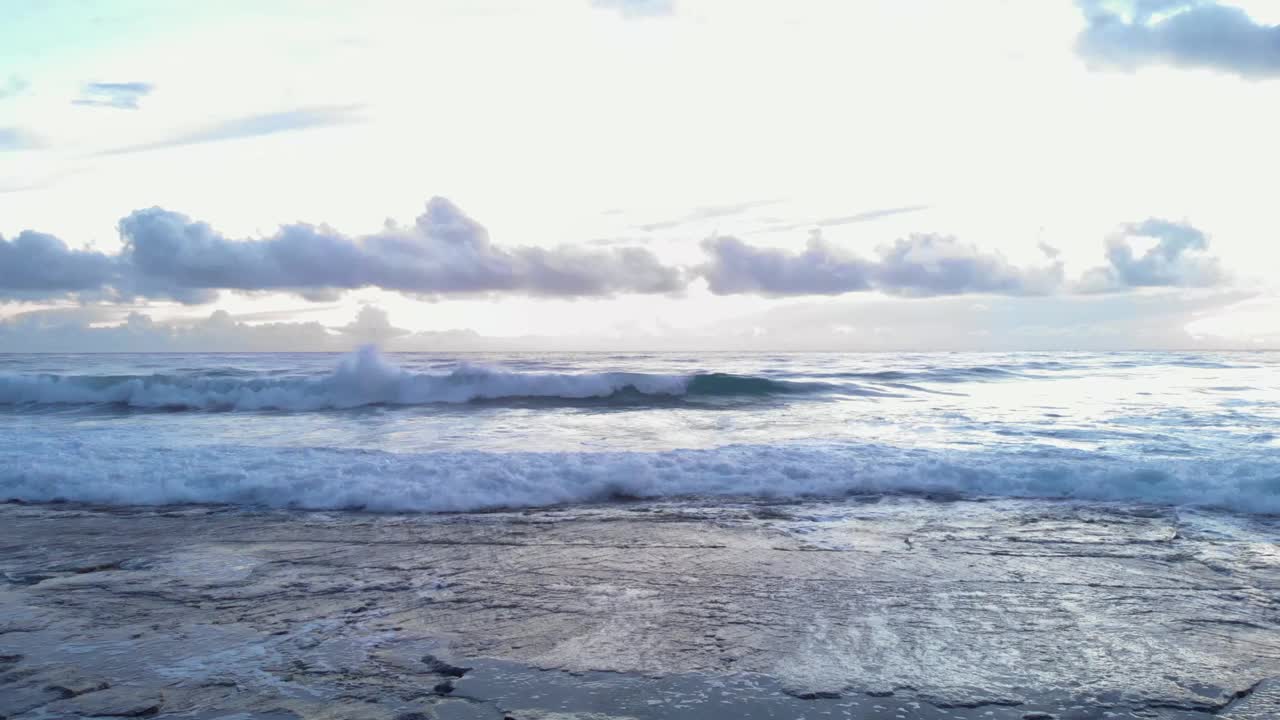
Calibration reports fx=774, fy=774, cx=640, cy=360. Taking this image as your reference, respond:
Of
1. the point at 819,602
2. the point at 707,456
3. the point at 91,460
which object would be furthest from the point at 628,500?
the point at 91,460

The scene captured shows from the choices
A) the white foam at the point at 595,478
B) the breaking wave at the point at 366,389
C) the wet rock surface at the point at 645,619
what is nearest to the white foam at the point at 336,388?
the breaking wave at the point at 366,389

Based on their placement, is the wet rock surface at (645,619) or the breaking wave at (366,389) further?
the breaking wave at (366,389)

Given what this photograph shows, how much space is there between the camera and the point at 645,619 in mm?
4691

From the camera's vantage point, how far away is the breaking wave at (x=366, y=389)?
20277 millimetres

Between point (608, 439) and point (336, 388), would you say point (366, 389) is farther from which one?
point (608, 439)

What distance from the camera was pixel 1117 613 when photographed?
477 cm

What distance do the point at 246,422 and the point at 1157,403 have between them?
65.5 feet

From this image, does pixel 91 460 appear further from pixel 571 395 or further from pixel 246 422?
pixel 571 395

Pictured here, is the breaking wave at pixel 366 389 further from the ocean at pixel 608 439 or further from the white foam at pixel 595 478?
the white foam at pixel 595 478

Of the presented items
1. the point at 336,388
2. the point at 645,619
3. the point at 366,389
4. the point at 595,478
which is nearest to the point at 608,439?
the point at 595,478

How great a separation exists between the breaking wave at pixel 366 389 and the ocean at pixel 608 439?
0.24ft

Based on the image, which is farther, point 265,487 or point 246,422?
point 246,422

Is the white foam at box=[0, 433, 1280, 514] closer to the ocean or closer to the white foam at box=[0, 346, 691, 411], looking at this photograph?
the ocean

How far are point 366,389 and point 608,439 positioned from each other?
34.6 ft
